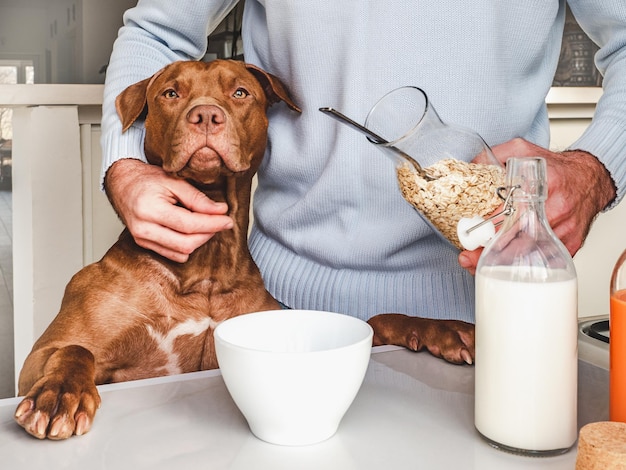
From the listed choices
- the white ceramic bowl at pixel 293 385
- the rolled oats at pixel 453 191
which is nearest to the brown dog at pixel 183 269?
the rolled oats at pixel 453 191

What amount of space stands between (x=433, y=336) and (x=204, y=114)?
17.1 inches

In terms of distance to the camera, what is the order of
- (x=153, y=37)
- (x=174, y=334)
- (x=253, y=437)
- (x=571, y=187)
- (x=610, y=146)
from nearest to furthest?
(x=253, y=437), (x=571, y=187), (x=610, y=146), (x=174, y=334), (x=153, y=37)

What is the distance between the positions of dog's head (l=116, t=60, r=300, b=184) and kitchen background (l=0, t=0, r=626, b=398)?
1.00 meters

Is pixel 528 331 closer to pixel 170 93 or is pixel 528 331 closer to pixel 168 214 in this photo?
pixel 168 214

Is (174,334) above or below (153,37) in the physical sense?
below

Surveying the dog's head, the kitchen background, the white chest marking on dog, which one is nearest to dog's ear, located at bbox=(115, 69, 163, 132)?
the dog's head

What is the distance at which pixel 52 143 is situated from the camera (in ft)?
6.74

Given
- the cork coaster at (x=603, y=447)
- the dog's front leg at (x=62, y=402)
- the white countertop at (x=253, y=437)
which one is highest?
the cork coaster at (x=603, y=447)

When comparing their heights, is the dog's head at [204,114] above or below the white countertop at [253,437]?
above

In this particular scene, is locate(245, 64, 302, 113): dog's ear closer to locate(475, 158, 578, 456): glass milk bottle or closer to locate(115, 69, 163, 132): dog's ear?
locate(115, 69, 163, 132): dog's ear

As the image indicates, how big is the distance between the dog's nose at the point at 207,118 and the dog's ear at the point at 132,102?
0.38ft

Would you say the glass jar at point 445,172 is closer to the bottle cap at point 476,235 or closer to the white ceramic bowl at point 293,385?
the bottle cap at point 476,235

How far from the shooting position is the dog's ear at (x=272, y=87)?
1149 millimetres

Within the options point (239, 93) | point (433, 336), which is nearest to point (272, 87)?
point (239, 93)
